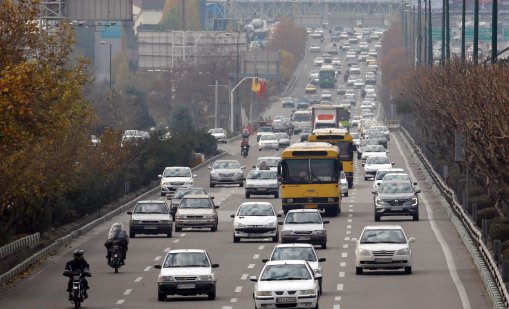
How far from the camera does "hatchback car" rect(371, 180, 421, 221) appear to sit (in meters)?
62.8

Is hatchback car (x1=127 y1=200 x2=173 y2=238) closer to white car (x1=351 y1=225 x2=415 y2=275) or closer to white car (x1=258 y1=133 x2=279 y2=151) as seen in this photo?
white car (x1=351 y1=225 x2=415 y2=275)

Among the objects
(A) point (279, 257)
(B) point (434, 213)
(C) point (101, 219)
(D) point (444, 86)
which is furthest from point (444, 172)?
(A) point (279, 257)

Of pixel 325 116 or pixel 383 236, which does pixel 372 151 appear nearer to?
pixel 325 116

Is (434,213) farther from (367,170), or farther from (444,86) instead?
(367,170)

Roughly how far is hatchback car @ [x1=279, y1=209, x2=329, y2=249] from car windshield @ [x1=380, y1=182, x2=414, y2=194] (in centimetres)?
1006

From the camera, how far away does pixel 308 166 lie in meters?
65.5

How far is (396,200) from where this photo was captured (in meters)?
62.8

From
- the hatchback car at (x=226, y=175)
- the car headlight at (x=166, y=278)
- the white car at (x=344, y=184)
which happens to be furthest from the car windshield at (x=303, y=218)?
the hatchback car at (x=226, y=175)

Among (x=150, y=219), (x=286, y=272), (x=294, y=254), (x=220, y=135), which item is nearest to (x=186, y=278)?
(x=294, y=254)

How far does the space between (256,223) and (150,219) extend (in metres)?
4.63

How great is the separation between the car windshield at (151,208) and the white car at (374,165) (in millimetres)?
31544

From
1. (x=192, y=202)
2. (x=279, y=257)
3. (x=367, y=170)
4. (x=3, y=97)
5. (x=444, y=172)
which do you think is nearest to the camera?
(x=3, y=97)

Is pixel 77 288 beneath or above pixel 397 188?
beneath

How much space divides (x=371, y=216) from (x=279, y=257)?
25.7 meters
